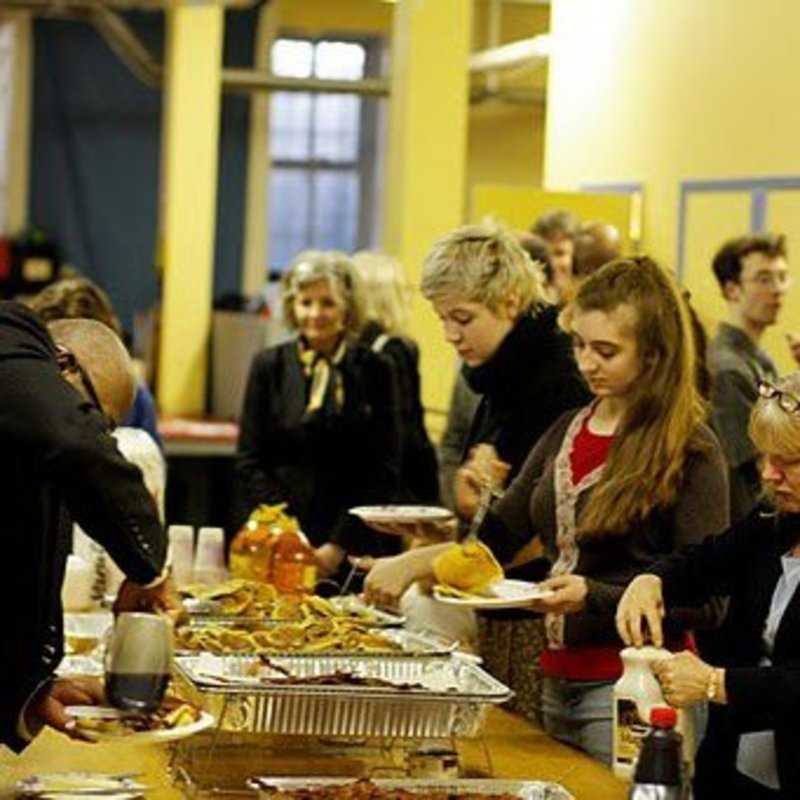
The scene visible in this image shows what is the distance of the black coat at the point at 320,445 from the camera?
17.8 ft

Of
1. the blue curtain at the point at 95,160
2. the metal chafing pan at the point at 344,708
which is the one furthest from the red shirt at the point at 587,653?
the blue curtain at the point at 95,160

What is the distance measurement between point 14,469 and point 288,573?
179 centimetres

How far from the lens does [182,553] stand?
464cm

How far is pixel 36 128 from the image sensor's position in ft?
48.5

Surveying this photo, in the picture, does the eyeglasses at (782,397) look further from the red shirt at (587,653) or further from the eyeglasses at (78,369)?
the eyeglasses at (78,369)

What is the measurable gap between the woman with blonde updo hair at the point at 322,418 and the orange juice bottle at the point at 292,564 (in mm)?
916

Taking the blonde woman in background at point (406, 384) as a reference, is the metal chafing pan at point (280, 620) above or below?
below

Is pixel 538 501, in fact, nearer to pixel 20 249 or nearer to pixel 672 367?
pixel 672 367

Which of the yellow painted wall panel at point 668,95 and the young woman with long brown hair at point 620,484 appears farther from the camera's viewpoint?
the yellow painted wall panel at point 668,95

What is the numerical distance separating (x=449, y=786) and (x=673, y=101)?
15.2 ft

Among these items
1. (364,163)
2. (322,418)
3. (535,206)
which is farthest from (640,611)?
(364,163)

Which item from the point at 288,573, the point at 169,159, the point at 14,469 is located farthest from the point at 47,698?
the point at 169,159

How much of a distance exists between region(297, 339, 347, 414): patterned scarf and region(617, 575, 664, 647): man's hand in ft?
7.25

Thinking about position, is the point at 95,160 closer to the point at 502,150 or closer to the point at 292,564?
the point at 502,150
